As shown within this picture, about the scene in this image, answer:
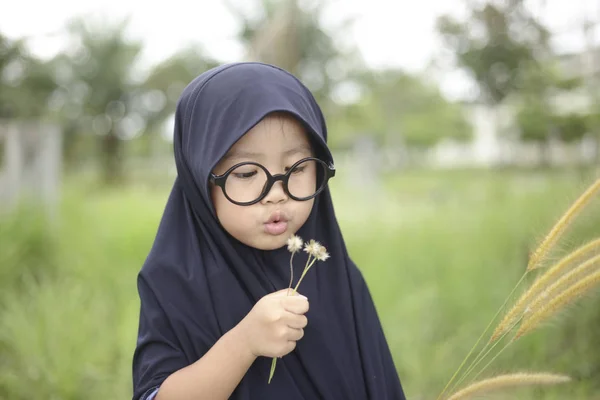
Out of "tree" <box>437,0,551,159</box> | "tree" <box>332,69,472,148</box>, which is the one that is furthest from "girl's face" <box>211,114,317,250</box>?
"tree" <box>332,69,472,148</box>

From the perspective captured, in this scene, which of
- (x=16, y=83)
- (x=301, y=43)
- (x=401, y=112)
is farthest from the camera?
(x=401, y=112)

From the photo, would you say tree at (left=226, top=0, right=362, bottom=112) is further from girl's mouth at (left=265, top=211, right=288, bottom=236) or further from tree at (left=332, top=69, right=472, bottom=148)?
girl's mouth at (left=265, top=211, right=288, bottom=236)

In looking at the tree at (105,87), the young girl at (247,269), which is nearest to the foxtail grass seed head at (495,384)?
the young girl at (247,269)

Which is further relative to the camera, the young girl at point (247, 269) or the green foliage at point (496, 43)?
the green foliage at point (496, 43)

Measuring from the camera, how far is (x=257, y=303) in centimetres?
81

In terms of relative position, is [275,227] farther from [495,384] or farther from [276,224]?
[495,384]

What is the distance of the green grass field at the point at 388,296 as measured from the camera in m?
2.27

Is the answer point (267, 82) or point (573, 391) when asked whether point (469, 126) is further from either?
point (267, 82)

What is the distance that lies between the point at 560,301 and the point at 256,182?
499mm

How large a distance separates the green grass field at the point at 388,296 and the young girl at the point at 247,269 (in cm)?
46

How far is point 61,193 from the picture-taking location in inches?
175

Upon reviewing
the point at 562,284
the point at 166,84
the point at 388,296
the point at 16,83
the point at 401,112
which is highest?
the point at 166,84

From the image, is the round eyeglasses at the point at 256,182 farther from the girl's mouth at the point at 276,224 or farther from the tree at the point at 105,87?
the tree at the point at 105,87

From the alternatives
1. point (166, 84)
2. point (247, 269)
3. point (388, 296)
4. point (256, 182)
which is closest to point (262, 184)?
point (256, 182)
